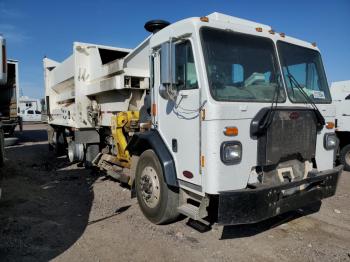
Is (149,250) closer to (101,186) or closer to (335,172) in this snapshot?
(335,172)

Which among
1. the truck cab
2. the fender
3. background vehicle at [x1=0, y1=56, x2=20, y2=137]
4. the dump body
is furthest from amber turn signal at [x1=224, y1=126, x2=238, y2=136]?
background vehicle at [x1=0, y1=56, x2=20, y2=137]

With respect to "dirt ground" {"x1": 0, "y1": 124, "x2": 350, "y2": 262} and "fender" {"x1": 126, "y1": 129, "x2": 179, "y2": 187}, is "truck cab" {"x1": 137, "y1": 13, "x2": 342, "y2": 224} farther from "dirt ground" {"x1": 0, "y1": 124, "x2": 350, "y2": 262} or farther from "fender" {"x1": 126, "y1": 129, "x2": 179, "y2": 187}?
"dirt ground" {"x1": 0, "y1": 124, "x2": 350, "y2": 262}

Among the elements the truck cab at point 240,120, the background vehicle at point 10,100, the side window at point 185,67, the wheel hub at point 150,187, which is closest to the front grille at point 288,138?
the truck cab at point 240,120

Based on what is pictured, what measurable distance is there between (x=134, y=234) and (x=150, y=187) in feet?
2.11

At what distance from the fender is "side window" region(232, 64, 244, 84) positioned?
1222 millimetres

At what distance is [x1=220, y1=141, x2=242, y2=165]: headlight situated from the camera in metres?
3.25

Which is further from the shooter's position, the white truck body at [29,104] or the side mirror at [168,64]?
the white truck body at [29,104]

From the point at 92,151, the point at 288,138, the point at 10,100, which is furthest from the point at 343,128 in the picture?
the point at 10,100

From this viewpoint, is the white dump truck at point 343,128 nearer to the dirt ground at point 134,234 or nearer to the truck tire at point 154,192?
the dirt ground at point 134,234

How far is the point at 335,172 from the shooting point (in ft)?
13.4

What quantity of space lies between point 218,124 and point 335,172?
193cm

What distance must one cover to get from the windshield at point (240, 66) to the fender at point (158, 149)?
1.08 metres

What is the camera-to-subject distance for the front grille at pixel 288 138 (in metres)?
3.50

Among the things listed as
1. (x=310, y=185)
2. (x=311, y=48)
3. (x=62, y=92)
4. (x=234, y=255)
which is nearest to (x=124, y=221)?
(x=234, y=255)
